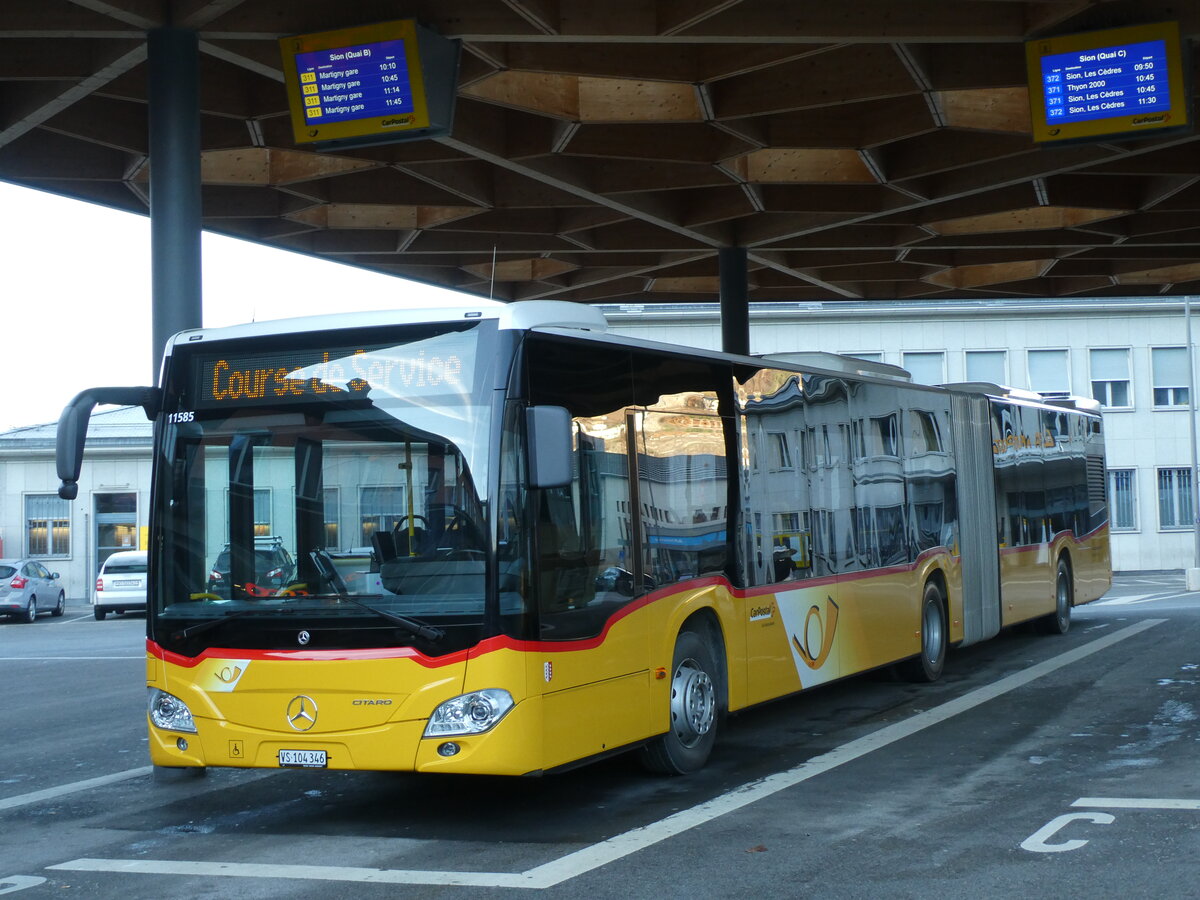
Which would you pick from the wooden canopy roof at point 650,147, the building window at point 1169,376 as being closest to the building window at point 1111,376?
the building window at point 1169,376

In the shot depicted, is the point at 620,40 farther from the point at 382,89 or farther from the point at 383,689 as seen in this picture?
the point at 383,689

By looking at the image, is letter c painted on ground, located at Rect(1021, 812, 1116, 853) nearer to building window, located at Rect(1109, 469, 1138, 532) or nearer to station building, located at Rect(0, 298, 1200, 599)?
station building, located at Rect(0, 298, 1200, 599)


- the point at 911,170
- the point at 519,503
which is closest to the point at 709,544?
the point at 519,503

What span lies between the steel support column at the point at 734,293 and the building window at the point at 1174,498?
107 ft

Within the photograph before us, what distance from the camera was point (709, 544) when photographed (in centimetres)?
995

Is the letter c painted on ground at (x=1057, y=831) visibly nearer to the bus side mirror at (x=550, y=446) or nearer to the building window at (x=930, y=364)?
the bus side mirror at (x=550, y=446)

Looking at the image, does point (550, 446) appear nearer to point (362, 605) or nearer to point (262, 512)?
point (362, 605)

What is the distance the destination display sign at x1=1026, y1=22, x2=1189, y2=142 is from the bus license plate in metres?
8.05

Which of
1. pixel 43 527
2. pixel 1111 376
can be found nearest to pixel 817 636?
pixel 1111 376

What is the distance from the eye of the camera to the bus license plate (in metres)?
7.88

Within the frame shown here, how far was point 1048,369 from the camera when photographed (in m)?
49.3

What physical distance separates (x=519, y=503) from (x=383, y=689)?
123 cm

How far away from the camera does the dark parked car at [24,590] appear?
3562cm

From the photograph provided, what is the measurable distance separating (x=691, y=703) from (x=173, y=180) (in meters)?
5.87
